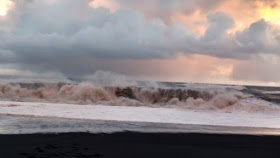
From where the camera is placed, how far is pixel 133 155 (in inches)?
187

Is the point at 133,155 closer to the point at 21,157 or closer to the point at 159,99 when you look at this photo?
the point at 21,157

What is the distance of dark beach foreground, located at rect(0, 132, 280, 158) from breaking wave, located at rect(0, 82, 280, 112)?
8.52 metres

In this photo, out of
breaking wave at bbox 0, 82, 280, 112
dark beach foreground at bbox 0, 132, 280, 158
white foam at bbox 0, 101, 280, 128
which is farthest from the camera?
breaking wave at bbox 0, 82, 280, 112

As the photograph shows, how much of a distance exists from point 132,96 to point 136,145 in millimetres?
15586

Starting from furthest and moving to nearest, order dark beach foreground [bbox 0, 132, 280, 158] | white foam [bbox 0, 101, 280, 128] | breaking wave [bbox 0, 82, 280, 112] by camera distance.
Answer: breaking wave [bbox 0, 82, 280, 112] → white foam [bbox 0, 101, 280, 128] → dark beach foreground [bbox 0, 132, 280, 158]

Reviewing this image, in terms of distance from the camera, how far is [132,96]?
2095 centimetres

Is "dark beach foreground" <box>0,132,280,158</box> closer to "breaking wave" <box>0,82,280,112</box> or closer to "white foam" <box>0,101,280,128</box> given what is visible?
"white foam" <box>0,101,280,128</box>

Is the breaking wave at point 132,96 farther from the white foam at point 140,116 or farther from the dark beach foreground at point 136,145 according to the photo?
the dark beach foreground at point 136,145

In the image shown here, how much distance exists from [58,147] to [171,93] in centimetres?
1641

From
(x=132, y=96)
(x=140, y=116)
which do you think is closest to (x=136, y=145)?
(x=140, y=116)

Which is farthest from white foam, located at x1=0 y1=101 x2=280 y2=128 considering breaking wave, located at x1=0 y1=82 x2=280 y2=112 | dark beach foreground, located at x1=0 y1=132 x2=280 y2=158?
breaking wave, located at x1=0 y1=82 x2=280 y2=112

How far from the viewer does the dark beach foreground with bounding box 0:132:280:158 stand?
15.5 ft

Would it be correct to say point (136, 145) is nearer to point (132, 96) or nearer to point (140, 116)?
point (140, 116)

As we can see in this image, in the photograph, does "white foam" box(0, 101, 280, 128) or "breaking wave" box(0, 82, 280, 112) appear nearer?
"white foam" box(0, 101, 280, 128)
